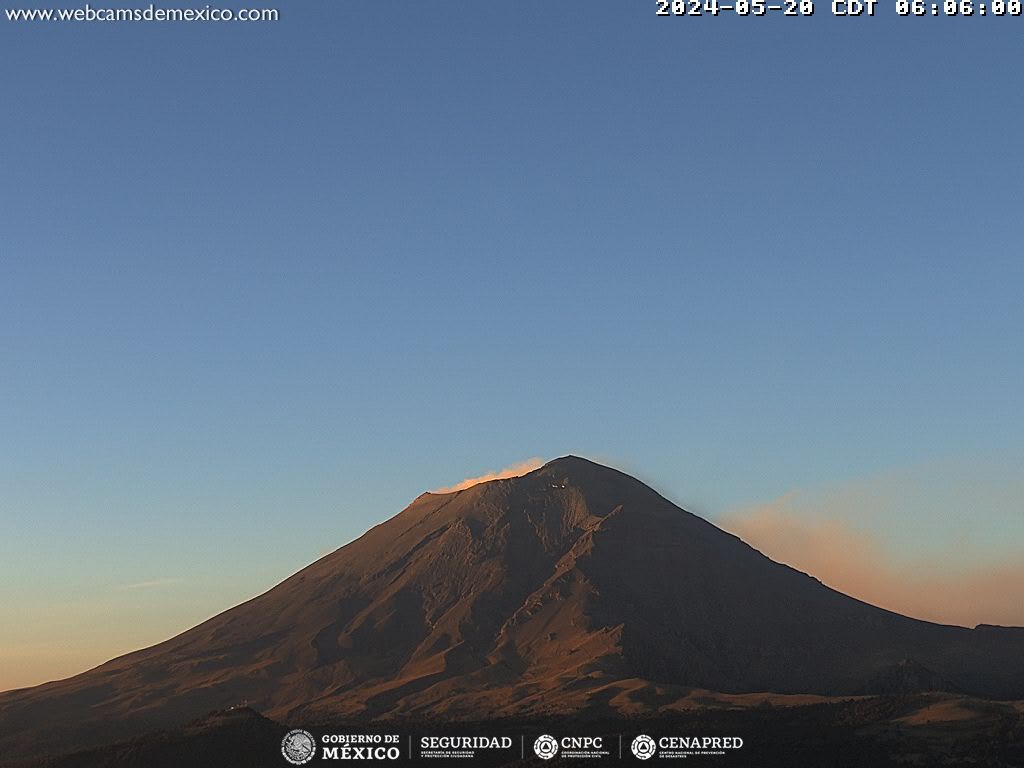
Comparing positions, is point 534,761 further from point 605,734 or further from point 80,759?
point 80,759

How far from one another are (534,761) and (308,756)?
108 ft

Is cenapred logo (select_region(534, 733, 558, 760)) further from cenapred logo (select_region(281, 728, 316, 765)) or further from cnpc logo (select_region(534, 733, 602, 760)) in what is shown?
cenapred logo (select_region(281, 728, 316, 765))

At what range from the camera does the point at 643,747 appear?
548ft

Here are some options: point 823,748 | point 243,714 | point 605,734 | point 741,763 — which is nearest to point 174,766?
point 243,714

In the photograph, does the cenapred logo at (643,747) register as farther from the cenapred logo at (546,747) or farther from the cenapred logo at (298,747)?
the cenapred logo at (298,747)

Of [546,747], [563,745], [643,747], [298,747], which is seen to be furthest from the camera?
[298,747]

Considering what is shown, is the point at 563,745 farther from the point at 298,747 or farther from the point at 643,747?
the point at 298,747

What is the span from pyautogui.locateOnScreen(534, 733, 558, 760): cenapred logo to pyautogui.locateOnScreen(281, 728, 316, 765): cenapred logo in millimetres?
32444

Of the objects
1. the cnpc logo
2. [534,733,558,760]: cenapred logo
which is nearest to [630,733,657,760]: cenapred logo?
the cnpc logo

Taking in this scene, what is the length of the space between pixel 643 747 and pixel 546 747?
17355mm

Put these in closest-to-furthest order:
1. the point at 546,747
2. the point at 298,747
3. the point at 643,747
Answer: the point at 643,747 < the point at 546,747 < the point at 298,747

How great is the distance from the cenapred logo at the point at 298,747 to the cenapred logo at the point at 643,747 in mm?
45855

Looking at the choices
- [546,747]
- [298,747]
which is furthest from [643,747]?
[298,747]

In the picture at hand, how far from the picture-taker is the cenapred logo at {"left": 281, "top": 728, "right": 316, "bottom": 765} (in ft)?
583
